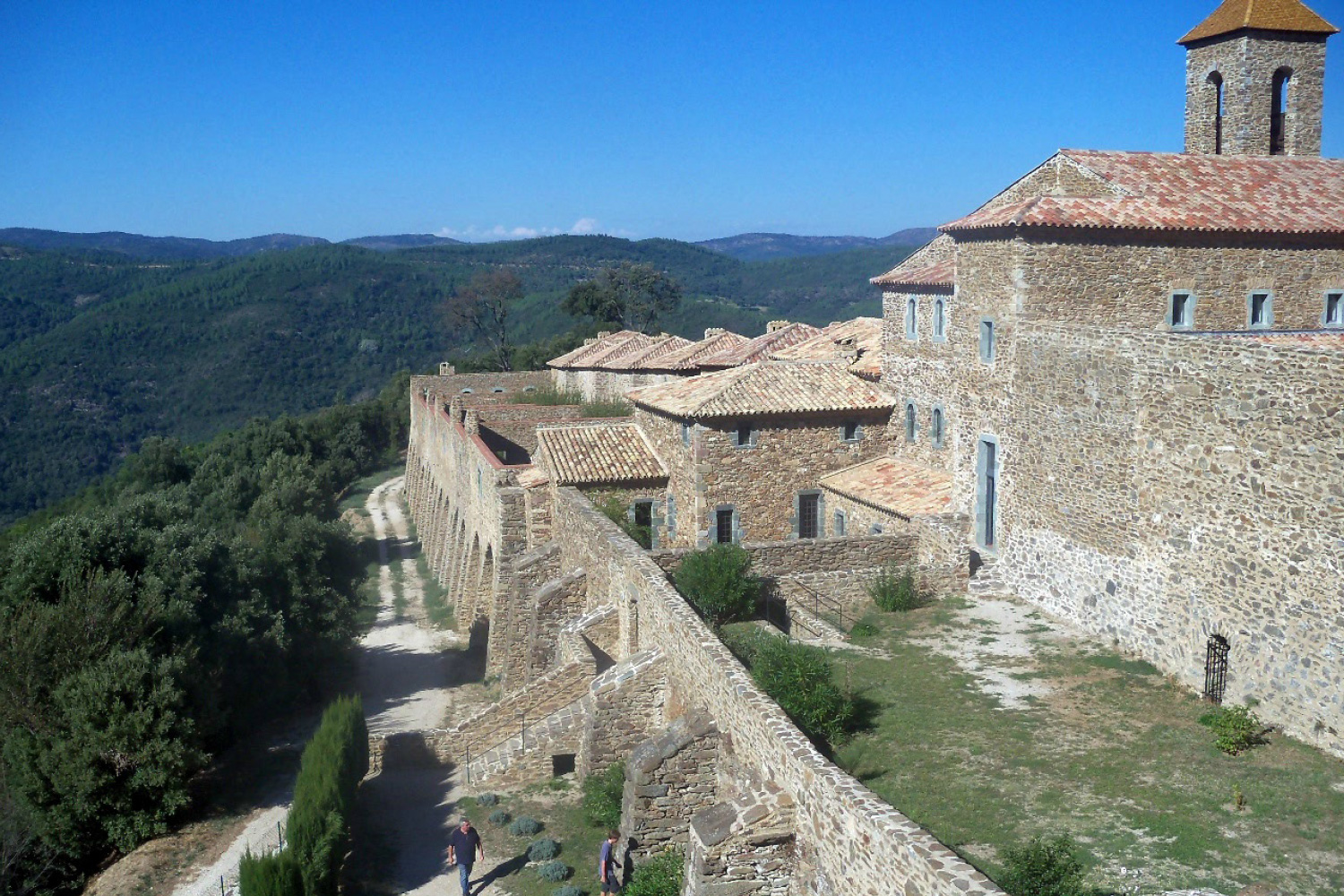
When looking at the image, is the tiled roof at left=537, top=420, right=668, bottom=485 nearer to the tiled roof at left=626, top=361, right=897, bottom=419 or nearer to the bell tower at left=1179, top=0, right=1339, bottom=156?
the tiled roof at left=626, top=361, right=897, bottom=419

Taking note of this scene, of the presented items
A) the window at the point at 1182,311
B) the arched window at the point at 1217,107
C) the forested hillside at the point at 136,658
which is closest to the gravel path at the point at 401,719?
A: the forested hillside at the point at 136,658

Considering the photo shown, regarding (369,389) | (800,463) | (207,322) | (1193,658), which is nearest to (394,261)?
(207,322)

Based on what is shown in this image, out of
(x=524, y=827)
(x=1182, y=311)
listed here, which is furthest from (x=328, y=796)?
(x=1182, y=311)

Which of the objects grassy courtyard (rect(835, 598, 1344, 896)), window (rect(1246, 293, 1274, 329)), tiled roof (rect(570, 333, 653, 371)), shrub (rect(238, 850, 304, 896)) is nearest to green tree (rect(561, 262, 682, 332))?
tiled roof (rect(570, 333, 653, 371))

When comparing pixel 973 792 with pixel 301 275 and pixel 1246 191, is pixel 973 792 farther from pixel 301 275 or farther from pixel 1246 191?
pixel 301 275

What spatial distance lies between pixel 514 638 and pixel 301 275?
369 feet

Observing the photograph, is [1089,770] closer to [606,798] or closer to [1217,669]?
[1217,669]

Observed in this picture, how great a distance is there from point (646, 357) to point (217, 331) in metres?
80.5

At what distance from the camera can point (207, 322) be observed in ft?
348

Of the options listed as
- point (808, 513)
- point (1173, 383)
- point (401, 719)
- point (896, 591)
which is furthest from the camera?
point (808, 513)

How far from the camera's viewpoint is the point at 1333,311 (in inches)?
727

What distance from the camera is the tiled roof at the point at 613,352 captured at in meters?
39.9

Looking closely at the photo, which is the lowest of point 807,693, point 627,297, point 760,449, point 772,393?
point 807,693

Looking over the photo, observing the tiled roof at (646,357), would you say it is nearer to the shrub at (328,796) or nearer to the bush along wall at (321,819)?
the shrub at (328,796)
